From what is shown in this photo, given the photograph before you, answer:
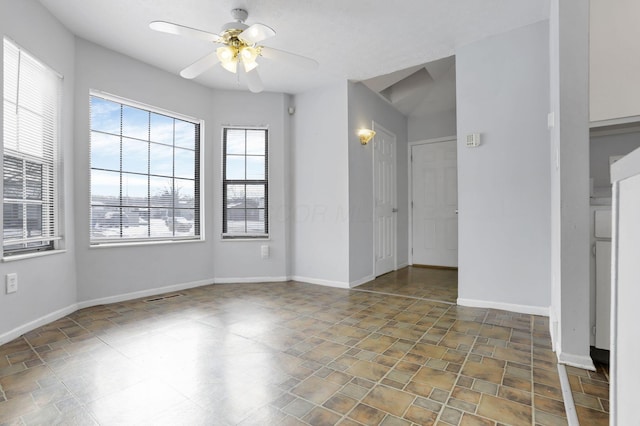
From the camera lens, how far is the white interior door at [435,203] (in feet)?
17.9

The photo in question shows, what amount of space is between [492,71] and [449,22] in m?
0.65

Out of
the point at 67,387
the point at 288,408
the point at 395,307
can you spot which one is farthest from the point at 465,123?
the point at 67,387

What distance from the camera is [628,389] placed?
725 mm

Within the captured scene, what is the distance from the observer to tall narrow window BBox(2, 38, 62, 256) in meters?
2.56

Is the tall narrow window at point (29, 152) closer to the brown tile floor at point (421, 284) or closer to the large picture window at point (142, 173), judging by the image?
the large picture window at point (142, 173)

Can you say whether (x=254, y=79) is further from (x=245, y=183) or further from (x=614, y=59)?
(x=614, y=59)

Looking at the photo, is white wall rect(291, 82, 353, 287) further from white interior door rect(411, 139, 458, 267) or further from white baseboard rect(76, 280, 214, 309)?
white interior door rect(411, 139, 458, 267)

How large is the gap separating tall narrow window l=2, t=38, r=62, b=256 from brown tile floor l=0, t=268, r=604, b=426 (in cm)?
81

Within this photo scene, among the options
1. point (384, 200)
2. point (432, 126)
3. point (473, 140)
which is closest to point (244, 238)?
point (384, 200)

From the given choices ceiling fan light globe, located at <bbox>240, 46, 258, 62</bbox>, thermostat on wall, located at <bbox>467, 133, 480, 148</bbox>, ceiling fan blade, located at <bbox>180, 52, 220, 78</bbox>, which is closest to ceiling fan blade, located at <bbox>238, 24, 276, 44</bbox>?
ceiling fan light globe, located at <bbox>240, 46, 258, 62</bbox>

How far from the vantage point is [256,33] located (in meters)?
2.35

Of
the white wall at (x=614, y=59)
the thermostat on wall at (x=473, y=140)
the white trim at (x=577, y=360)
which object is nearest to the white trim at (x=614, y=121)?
the white wall at (x=614, y=59)

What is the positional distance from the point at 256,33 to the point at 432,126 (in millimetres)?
4042

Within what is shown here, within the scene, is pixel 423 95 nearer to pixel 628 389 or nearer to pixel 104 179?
pixel 104 179
